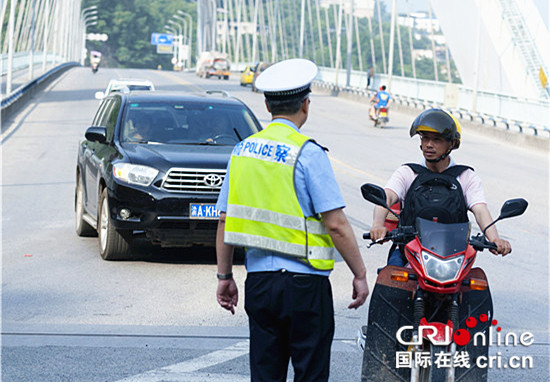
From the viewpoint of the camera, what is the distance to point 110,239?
994cm

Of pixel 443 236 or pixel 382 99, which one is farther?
pixel 382 99

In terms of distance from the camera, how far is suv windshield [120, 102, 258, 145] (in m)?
10.7

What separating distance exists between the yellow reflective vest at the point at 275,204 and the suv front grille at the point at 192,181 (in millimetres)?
5478

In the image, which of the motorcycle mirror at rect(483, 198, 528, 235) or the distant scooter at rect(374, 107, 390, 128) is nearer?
the motorcycle mirror at rect(483, 198, 528, 235)

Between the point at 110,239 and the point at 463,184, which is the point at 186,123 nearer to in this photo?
the point at 110,239

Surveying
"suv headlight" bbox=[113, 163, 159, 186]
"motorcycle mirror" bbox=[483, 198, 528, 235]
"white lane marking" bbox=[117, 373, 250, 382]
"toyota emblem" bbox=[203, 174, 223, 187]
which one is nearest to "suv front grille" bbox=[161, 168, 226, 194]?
"toyota emblem" bbox=[203, 174, 223, 187]

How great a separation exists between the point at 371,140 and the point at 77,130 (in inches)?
359

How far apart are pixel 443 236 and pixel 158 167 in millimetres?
5476

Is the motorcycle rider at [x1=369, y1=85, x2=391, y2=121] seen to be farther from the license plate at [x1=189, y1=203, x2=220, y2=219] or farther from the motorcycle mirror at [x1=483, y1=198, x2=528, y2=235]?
the motorcycle mirror at [x1=483, y1=198, x2=528, y2=235]

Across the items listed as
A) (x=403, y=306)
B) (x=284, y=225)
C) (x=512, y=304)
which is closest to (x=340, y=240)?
(x=284, y=225)

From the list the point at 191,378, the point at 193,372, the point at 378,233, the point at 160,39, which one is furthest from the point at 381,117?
the point at 160,39

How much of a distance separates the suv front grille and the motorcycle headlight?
5.31m

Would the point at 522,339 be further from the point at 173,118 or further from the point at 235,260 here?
the point at 173,118

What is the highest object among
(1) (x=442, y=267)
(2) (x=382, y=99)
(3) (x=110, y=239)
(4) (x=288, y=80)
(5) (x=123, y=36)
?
(4) (x=288, y=80)
